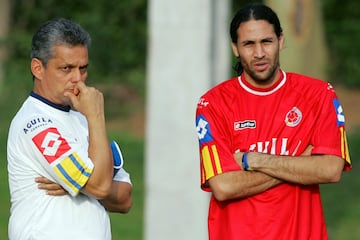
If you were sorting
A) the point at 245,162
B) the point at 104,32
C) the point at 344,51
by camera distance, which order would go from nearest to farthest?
the point at 245,162 → the point at 344,51 → the point at 104,32

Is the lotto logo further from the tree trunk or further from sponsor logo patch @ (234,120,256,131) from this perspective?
the tree trunk

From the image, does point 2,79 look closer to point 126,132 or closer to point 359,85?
point 126,132

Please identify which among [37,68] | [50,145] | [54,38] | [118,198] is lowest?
[118,198]

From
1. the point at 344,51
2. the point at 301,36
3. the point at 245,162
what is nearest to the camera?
the point at 245,162

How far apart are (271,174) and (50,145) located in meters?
1.15

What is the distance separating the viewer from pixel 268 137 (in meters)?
6.48

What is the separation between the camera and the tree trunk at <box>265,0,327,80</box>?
1270cm

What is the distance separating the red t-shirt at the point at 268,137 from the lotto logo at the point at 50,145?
35.3 inches

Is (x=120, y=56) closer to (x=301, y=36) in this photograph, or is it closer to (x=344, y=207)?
(x=344, y=207)

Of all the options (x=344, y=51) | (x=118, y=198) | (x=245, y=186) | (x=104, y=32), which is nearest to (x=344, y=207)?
(x=245, y=186)

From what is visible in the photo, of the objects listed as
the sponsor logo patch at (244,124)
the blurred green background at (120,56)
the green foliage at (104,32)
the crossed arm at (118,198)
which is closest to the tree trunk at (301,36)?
the blurred green background at (120,56)

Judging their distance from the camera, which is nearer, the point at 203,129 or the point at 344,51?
the point at 203,129

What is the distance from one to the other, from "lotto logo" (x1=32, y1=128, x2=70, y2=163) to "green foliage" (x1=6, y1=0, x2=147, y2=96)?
72.7 ft

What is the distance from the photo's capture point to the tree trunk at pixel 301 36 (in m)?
12.7
